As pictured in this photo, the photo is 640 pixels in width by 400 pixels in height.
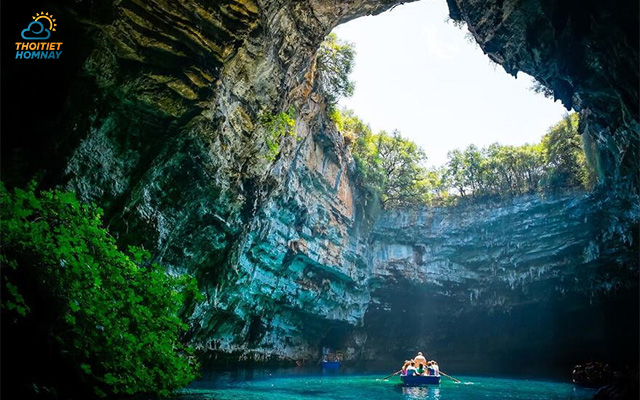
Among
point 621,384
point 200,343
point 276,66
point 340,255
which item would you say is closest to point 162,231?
point 276,66

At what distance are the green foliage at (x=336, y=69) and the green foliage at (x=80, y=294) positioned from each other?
55.2 ft

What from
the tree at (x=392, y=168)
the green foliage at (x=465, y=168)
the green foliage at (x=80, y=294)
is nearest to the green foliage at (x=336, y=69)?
the green foliage at (x=465, y=168)

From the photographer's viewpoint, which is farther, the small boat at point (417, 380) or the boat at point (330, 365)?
the boat at point (330, 365)

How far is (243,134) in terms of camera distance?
510 inches

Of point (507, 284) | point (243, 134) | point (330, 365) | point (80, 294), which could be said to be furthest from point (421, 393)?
point (507, 284)

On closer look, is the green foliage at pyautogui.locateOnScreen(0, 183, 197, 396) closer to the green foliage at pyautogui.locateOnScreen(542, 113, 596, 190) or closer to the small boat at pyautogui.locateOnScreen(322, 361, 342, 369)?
the small boat at pyautogui.locateOnScreen(322, 361, 342, 369)

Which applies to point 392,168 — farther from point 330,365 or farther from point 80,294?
point 80,294

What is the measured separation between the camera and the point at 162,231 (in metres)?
11.3

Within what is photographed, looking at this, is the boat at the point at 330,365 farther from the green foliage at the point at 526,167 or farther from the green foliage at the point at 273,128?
the green foliage at the point at 273,128

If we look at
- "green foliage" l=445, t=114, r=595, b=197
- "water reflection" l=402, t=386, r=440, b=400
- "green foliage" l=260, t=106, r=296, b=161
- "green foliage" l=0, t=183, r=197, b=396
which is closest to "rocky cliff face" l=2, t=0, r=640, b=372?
"green foliage" l=260, t=106, r=296, b=161

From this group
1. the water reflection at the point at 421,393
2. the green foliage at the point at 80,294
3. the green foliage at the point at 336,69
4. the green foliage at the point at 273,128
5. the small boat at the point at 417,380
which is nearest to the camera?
the green foliage at the point at 80,294

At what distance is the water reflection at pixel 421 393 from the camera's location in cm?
1364

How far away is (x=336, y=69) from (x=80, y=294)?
1913 cm

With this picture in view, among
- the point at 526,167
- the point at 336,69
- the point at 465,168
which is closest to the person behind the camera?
the point at 336,69
